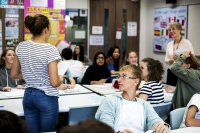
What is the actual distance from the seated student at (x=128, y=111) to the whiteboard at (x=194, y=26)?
4.35m

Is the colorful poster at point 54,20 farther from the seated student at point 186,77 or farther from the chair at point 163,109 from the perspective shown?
the chair at point 163,109

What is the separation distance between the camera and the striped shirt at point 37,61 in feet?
8.07

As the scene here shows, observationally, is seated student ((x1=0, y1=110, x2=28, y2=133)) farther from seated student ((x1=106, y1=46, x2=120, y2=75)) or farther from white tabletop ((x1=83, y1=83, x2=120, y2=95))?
seated student ((x1=106, y1=46, x2=120, y2=75))

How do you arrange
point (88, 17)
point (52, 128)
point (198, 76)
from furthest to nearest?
1. point (88, 17)
2. point (198, 76)
3. point (52, 128)

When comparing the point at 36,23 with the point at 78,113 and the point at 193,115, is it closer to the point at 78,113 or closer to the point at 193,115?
the point at 78,113

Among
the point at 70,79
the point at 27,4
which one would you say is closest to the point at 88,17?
the point at 27,4

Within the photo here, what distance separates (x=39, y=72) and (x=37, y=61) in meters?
0.09

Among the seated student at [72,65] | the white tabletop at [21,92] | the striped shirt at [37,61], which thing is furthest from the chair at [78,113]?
the seated student at [72,65]

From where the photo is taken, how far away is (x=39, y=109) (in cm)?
256

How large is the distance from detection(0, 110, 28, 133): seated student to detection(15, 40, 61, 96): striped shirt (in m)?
1.43

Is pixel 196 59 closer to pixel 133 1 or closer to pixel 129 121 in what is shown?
pixel 129 121

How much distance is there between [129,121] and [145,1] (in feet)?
20.3

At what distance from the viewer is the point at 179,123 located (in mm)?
2736

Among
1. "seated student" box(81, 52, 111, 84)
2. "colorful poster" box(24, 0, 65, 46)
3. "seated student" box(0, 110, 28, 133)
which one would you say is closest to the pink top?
"seated student" box(81, 52, 111, 84)
